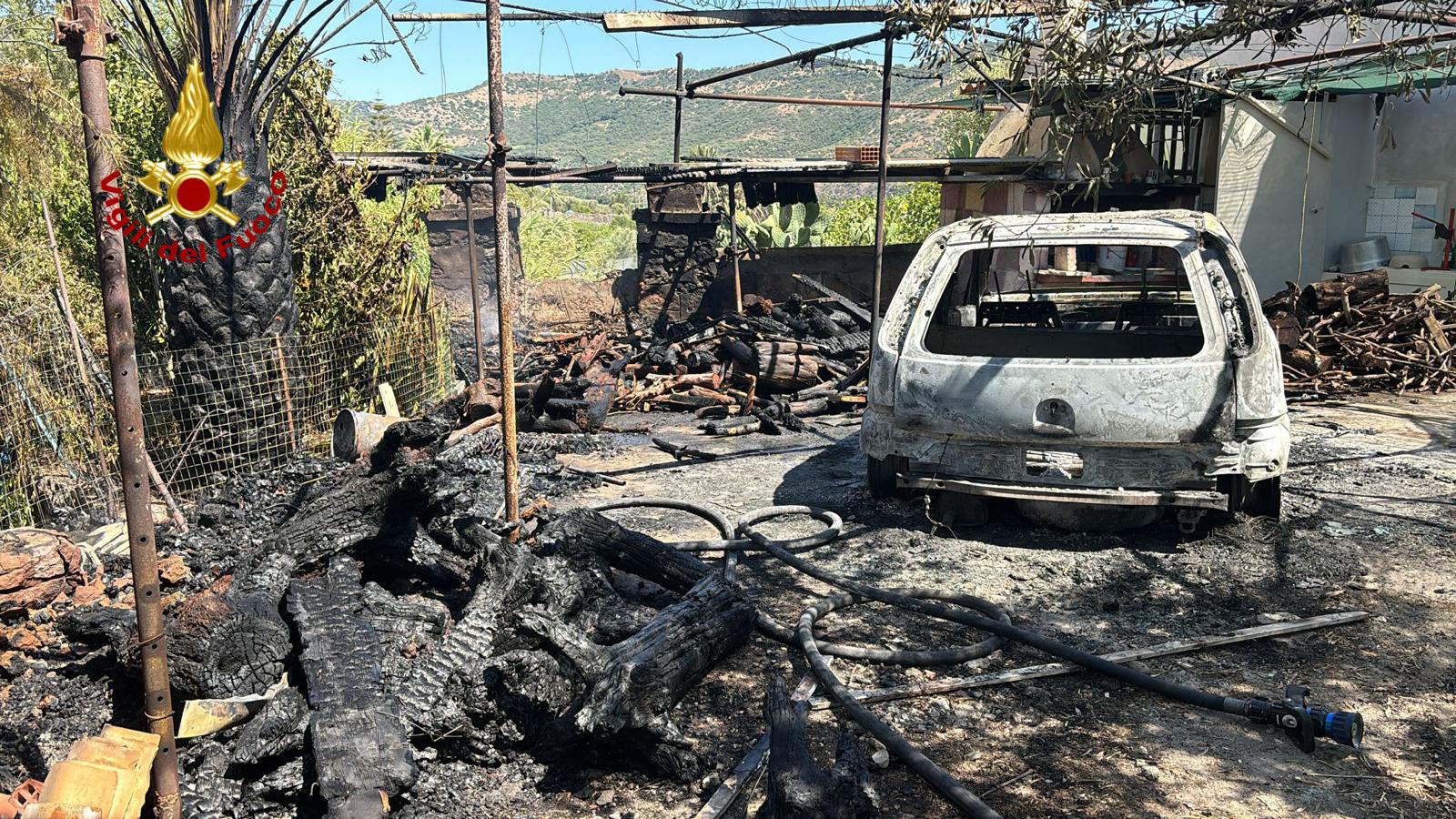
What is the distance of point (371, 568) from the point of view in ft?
17.9

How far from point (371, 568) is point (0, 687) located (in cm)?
169

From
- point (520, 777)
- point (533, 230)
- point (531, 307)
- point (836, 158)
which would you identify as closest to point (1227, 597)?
point (520, 777)

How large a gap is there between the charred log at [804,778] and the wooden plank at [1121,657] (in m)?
0.63

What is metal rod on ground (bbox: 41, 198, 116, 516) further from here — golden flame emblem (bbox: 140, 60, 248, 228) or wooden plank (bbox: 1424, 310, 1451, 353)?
wooden plank (bbox: 1424, 310, 1451, 353)

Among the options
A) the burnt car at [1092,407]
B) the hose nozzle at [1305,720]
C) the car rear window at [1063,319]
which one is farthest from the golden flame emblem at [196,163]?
the hose nozzle at [1305,720]

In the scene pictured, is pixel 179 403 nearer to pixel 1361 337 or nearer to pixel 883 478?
pixel 883 478

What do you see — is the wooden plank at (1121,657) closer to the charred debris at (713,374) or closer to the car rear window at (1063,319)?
the car rear window at (1063,319)

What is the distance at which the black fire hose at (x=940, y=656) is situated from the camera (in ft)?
11.5

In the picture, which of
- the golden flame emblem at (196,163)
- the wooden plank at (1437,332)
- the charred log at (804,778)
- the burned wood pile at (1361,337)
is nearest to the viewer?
the charred log at (804,778)

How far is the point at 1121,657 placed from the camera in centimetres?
430

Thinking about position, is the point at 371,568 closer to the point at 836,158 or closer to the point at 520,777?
the point at 520,777

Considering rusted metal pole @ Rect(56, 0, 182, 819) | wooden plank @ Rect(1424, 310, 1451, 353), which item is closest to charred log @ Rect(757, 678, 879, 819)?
rusted metal pole @ Rect(56, 0, 182, 819)

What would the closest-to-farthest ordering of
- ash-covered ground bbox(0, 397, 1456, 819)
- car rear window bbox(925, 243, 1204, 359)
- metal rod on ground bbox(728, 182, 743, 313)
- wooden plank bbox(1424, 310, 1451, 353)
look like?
ash-covered ground bbox(0, 397, 1456, 819) < car rear window bbox(925, 243, 1204, 359) < wooden plank bbox(1424, 310, 1451, 353) < metal rod on ground bbox(728, 182, 743, 313)

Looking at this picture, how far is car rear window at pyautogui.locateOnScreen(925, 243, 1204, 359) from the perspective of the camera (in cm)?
671
